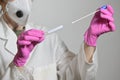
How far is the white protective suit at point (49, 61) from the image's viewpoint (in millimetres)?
1494

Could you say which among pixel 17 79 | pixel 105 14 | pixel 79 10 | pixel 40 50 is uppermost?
pixel 79 10

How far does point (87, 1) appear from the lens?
202cm

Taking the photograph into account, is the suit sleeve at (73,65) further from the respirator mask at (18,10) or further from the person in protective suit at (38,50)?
the respirator mask at (18,10)

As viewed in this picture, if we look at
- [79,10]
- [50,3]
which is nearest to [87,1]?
[79,10]

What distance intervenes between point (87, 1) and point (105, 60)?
1.35 ft

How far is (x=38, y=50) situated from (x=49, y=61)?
84 millimetres

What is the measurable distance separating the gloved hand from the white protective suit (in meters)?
0.07

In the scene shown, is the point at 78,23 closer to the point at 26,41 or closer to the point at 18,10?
the point at 18,10

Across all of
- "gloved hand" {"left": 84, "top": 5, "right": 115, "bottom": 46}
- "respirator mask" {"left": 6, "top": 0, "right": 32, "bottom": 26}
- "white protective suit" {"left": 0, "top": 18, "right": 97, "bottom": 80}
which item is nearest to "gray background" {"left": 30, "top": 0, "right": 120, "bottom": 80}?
"white protective suit" {"left": 0, "top": 18, "right": 97, "bottom": 80}

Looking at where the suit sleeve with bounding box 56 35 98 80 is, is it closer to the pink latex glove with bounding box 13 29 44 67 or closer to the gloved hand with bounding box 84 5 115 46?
the gloved hand with bounding box 84 5 115 46

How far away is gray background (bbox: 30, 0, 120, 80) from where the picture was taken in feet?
6.42

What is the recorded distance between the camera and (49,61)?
1674 mm

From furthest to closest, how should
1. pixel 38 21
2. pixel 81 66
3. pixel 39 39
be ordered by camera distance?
1. pixel 38 21
2. pixel 81 66
3. pixel 39 39

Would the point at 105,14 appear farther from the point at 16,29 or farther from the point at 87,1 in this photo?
the point at 87,1
